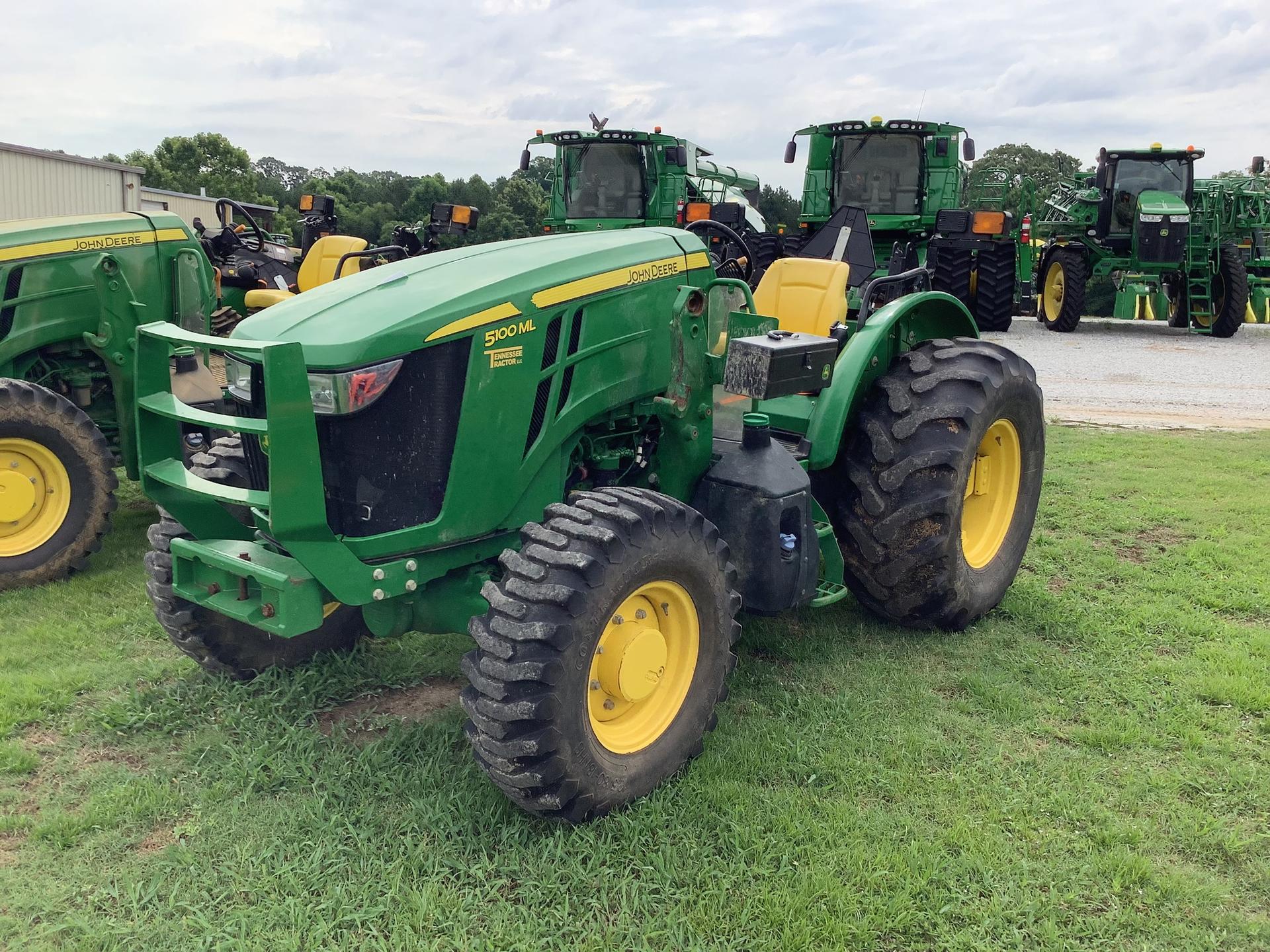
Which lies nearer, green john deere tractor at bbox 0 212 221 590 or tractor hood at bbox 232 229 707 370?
tractor hood at bbox 232 229 707 370

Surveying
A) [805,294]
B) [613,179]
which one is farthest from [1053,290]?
[805,294]

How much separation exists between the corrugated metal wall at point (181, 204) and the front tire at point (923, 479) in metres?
28.3

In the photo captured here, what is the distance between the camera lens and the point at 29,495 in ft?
17.0

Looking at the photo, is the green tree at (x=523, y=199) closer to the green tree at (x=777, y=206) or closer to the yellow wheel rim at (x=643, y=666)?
the green tree at (x=777, y=206)

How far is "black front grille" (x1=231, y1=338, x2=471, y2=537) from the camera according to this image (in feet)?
9.52

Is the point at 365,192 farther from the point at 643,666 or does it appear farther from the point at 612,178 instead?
the point at 643,666

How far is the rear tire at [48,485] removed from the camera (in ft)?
16.7

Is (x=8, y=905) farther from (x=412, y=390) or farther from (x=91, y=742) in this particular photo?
(x=412, y=390)

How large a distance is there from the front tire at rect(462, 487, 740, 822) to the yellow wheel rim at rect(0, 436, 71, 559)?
11.1ft

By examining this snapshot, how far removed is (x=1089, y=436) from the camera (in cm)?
870

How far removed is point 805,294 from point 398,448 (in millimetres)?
2442

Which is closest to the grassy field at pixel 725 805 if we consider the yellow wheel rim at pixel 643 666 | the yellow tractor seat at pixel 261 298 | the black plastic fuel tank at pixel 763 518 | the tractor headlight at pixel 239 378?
the yellow wheel rim at pixel 643 666

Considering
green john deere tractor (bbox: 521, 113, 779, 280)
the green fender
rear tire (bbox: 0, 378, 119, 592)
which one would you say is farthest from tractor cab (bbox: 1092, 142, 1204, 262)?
rear tire (bbox: 0, 378, 119, 592)

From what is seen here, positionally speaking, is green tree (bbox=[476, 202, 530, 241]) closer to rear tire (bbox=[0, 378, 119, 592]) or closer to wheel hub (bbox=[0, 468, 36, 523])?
rear tire (bbox=[0, 378, 119, 592])
